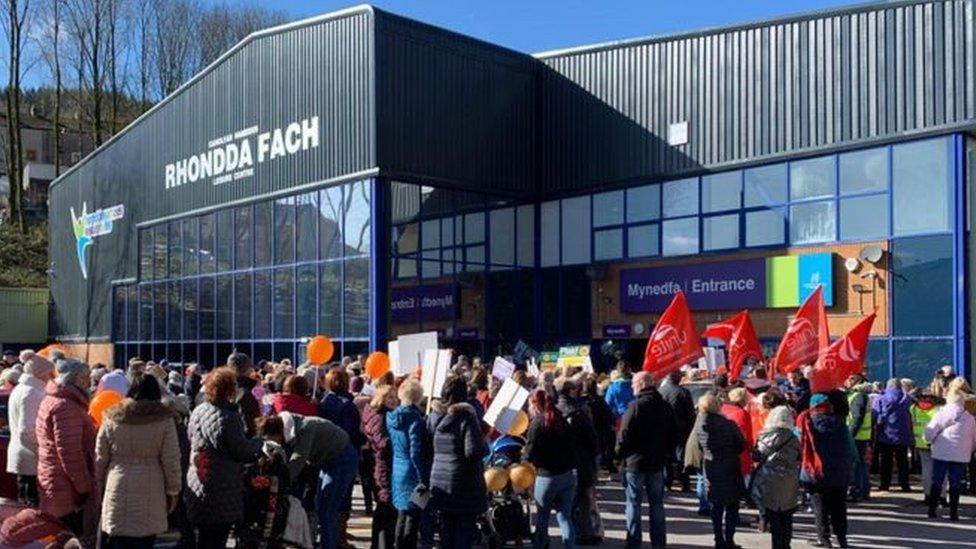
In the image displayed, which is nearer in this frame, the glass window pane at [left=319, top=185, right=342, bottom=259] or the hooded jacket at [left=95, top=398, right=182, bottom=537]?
the hooded jacket at [left=95, top=398, right=182, bottom=537]

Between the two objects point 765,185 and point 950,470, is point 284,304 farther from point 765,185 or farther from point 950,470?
point 950,470

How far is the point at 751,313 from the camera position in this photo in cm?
2125

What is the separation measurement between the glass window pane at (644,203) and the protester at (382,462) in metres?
14.6

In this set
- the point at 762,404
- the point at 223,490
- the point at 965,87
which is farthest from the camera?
the point at 965,87

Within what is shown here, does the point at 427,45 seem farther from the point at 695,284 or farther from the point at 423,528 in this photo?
the point at 423,528

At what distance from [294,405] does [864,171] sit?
46.0ft

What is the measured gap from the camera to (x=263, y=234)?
87.0 ft

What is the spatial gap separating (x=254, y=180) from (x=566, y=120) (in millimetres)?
7956

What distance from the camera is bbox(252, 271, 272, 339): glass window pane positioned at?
26.1 m

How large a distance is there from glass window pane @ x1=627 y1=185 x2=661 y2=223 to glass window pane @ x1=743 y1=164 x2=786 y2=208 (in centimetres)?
220

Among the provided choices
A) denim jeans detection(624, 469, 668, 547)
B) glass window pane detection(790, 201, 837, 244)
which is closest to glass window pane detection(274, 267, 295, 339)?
glass window pane detection(790, 201, 837, 244)

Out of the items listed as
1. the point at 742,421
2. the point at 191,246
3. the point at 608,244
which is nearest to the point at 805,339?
the point at 742,421

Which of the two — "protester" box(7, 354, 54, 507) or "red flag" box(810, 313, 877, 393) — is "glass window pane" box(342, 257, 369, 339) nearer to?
"red flag" box(810, 313, 877, 393)

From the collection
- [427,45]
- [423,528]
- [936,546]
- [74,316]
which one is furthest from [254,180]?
[936,546]
